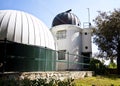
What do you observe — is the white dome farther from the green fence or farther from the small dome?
the small dome

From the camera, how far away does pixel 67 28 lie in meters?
27.6

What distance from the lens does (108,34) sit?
2336 cm

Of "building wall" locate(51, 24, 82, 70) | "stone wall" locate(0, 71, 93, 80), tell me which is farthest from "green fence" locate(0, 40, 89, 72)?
"building wall" locate(51, 24, 82, 70)

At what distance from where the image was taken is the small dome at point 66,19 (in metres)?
29.5

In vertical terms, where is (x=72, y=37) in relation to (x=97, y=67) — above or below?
above

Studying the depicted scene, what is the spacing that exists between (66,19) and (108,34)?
8205 mm

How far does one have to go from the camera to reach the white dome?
555 inches

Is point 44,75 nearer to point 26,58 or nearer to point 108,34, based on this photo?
point 26,58

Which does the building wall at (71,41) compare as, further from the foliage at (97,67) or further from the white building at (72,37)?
the foliage at (97,67)

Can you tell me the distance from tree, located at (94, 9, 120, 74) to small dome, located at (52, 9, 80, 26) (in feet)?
17.0

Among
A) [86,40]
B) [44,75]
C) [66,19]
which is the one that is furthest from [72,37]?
[44,75]

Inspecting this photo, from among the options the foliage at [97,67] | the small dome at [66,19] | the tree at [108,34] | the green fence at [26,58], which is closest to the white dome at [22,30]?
the green fence at [26,58]

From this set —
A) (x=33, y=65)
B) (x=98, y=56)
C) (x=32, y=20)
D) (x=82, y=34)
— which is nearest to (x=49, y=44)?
(x=32, y=20)

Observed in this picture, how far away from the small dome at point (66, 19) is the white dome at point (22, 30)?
41.7 ft
